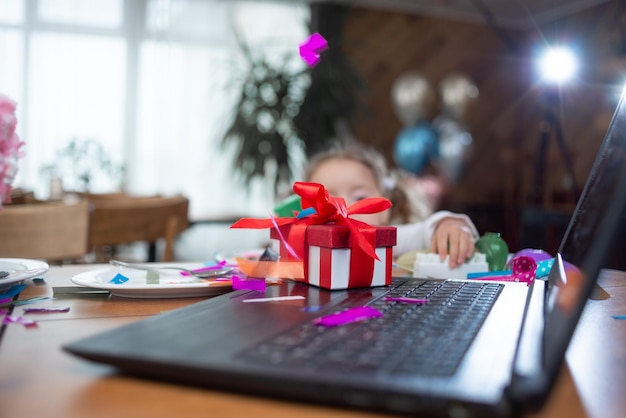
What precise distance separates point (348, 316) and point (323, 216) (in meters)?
0.26

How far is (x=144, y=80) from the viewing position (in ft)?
16.0

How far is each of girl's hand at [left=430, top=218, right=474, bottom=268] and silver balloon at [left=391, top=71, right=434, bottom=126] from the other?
4209 millimetres

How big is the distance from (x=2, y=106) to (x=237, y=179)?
13.4 ft

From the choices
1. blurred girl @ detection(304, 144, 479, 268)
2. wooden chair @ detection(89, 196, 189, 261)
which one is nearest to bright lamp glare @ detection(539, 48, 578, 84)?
blurred girl @ detection(304, 144, 479, 268)

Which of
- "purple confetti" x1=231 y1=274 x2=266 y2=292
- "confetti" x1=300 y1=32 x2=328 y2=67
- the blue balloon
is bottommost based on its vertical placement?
"purple confetti" x1=231 y1=274 x2=266 y2=292

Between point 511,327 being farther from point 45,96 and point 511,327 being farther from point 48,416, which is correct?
point 45,96

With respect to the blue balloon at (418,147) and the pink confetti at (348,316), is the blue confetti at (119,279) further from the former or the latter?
the blue balloon at (418,147)

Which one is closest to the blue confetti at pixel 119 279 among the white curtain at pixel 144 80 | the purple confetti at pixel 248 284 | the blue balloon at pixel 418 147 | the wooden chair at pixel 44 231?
the purple confetti at pixel 248 284

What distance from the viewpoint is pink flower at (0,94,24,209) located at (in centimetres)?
56

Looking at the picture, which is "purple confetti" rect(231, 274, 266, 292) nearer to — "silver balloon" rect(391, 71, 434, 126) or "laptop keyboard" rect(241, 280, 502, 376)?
"laptop keyboard" rect(241, 280, 502, 376)

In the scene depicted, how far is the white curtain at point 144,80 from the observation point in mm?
4562

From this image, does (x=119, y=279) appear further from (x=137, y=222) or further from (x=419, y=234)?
(x=137, y=222)

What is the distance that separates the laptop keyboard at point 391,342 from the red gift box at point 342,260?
3.9 inches

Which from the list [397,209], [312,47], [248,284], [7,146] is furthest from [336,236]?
[397,209]
